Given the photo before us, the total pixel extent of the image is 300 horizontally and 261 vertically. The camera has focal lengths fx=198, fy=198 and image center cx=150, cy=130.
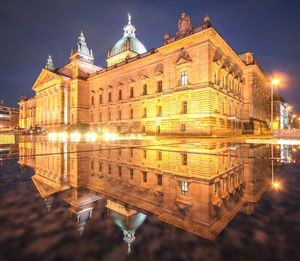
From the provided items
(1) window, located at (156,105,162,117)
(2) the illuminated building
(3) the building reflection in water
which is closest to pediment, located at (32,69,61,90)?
(2) the illuminated building

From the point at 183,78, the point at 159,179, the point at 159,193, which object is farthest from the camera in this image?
the point at 183,78

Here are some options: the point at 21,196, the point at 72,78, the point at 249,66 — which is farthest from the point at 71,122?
the point at 21,196

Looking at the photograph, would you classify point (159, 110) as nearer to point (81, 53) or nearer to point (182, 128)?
point (182, 128)

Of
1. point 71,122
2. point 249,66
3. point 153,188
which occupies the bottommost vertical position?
point 153,188

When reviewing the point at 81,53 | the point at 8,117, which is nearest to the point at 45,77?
the point at 81,53

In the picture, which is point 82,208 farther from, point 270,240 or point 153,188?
point 270,240

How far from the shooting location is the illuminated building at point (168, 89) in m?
22.4

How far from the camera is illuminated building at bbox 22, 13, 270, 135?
73.6ft

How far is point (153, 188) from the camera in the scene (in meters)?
2.57

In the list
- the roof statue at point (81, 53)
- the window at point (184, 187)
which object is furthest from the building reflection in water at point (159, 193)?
the roof statue at point (81, 53)

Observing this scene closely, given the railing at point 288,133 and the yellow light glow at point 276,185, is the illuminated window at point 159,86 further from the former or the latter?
the yellow light glow at point 276,185

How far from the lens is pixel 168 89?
2542cm

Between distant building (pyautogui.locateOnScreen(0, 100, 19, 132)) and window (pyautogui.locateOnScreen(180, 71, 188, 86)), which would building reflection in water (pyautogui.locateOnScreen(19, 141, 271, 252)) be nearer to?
window (pyautogui.locateOnScreen(180, 71, 188, 86))

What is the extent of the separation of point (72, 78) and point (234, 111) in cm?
3290
